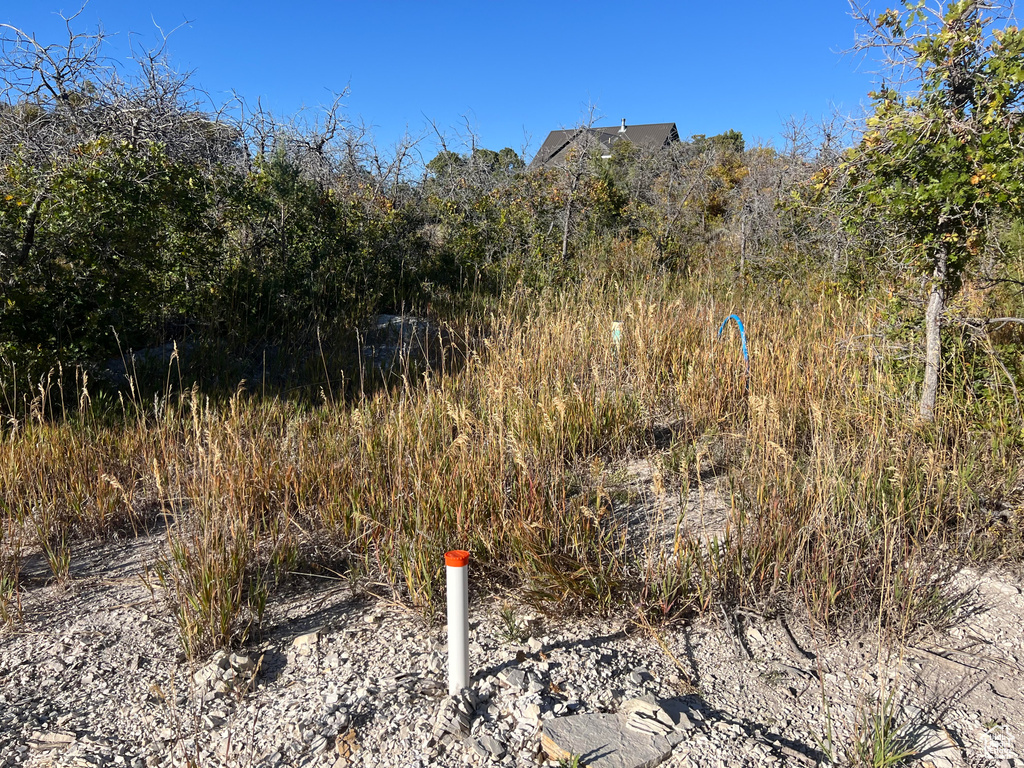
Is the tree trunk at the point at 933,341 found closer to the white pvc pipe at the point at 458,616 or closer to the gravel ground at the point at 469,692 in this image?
the gravel ground at the point at 469,692

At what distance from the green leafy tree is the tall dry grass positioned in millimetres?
677

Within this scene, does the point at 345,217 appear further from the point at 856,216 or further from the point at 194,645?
the point at 194,645

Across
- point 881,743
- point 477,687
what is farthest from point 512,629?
point 881,743

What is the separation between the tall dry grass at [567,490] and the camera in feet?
8.38

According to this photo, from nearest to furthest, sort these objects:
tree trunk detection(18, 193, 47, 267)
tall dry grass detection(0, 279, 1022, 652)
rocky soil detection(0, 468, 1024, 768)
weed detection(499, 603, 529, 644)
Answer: rocky soil detection(0, 468, 1024, 768), weed detection(499, 603, 529, 644), tall dry grass detection(0, 279, 1022, 652), tree trunk detection(18, 193, 47, 267)

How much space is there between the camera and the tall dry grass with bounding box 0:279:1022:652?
101 inches

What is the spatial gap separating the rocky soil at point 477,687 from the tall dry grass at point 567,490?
12 cm

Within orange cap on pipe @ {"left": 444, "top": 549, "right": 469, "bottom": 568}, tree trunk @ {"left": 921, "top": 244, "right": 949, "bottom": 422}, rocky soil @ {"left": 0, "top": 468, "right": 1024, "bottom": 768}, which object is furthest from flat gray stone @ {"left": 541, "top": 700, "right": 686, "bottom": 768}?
tree trunk @ {"left": 921, "top": 244, "right": 949, "bottom": 422}

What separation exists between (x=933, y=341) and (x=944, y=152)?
945mm

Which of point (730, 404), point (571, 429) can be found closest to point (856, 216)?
point (730, 404)

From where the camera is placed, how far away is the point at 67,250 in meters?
4.55

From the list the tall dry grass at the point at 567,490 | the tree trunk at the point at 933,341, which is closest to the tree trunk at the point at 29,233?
the tall dry grass at the point at 567,490

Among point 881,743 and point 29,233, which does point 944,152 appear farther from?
point 29,233

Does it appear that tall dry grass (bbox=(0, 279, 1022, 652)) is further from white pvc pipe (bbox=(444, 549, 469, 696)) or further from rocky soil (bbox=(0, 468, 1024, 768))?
white pvc pipe (bbox=(444, 549, 469, 696))
